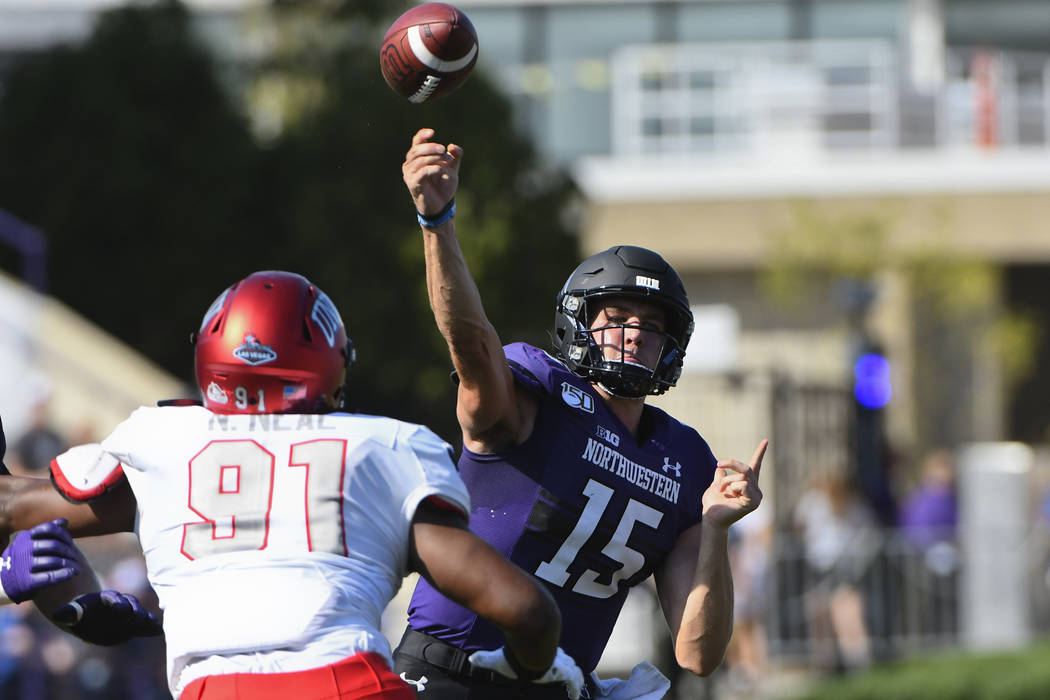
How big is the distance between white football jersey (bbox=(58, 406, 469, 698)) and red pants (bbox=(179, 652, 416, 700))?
0.06 feet

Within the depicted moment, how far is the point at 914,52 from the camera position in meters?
31.7

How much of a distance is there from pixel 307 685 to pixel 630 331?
1.64 meters

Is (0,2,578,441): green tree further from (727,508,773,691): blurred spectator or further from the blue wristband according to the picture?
→ the blue wristband

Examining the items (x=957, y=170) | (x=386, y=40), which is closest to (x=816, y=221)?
(x=957, y=170)

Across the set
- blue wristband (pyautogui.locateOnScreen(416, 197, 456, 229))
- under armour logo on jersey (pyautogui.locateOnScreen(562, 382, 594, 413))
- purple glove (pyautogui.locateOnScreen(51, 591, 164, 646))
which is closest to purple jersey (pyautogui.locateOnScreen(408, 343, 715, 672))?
under armour logo on jersey (pyautogui.locateOnScreen(562, 382, 594, 413))

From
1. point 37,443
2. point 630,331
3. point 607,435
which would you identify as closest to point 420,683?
point 607,435

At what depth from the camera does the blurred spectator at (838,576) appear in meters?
14.4

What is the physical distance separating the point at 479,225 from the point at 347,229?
177 centimetres

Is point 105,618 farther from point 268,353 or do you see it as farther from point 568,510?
point 568,510

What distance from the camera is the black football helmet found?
14.9 ft

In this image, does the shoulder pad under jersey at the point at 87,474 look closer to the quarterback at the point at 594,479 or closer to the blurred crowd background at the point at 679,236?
the quarterback at the point at 594,479

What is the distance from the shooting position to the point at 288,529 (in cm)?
329

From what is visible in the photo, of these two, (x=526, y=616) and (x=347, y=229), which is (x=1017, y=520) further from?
(x=526, y=616)

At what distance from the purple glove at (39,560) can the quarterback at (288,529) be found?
235 mm
